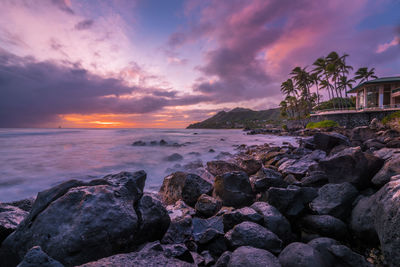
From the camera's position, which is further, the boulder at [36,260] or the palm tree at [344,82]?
the palm tree at [344,82]

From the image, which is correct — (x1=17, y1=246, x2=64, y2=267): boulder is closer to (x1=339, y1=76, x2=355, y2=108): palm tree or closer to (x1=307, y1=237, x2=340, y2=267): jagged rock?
(x1=307, y1=237, x2=340, y2=267): jagged rock

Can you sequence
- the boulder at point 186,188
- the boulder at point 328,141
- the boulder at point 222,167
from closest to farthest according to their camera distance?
the boulder at point 186,188
the boulder at point 222,167
the boulder at point 328,141

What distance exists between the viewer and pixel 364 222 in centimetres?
277

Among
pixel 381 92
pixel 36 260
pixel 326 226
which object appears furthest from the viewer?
pixel 381 92

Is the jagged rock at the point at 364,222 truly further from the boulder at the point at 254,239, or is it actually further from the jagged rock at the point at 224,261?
the jagged rock at the point at 224,261

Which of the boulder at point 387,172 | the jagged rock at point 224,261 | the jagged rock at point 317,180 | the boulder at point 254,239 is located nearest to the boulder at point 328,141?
the jagged rock at point 317,180

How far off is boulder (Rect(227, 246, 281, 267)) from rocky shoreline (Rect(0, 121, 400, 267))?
1 centimetres

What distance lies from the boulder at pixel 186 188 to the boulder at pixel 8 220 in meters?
3.04

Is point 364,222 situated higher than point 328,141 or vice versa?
point 328,141

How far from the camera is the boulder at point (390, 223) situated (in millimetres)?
1951

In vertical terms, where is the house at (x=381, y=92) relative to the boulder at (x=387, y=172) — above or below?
above

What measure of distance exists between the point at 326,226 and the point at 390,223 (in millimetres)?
989

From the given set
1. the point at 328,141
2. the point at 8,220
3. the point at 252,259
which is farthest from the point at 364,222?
the point at 328,141

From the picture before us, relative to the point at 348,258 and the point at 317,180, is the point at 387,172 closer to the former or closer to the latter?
the point at 317,180
